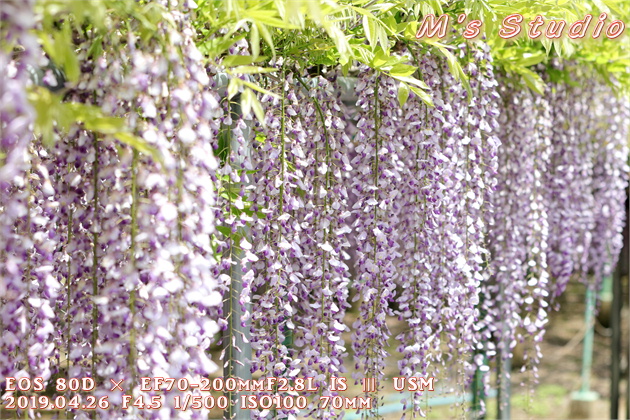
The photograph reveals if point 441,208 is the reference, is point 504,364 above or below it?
below

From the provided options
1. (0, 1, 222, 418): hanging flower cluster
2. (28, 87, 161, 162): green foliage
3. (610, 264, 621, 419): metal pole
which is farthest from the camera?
(610, 264, 621, 419): metal pole

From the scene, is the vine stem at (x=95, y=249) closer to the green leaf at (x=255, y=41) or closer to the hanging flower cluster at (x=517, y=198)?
the green leaf at (x=255, y=41)

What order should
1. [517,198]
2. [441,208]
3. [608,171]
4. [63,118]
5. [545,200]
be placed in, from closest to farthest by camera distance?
[63,118], [441,208], [517,198], [545,200], [608,171]

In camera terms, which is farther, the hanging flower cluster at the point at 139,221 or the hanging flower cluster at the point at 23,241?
the hanging flower cluster at the point at 139,221

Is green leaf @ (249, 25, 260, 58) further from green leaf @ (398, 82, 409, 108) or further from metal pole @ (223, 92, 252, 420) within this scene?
green leaf @ (398, 82, 409, 108)

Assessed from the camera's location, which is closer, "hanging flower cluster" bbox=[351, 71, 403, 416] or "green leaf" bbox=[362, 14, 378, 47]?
"green leaf" bbox=[362, 14, 378, 47]

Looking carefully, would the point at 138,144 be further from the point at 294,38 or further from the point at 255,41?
the point at 294,38

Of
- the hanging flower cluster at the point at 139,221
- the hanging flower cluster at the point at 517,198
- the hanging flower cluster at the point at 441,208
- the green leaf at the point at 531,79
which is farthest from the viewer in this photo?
the hanging flower cluster at the point at 517,198

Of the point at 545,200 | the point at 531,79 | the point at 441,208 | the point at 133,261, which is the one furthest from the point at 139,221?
the point at 545,200

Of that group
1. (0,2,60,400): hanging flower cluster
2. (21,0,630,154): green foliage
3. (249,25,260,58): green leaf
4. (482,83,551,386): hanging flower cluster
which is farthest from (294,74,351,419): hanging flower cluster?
(482,83,551,386): hanging flower cluster

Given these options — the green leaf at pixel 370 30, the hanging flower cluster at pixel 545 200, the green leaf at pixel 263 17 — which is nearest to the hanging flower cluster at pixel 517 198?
Result: the hanging flower cluster at pixel 545 200

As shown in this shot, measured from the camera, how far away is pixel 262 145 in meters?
1.61

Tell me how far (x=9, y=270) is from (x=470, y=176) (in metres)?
1.32

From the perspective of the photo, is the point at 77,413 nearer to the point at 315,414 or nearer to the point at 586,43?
the point at 315,414
